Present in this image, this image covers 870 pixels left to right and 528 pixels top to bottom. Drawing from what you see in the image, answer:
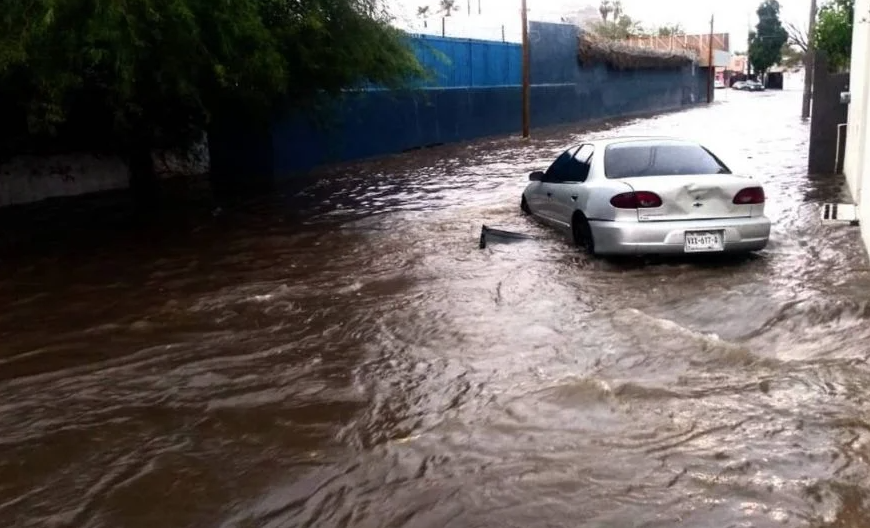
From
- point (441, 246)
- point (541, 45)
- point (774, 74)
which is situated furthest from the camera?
point (774, 74)

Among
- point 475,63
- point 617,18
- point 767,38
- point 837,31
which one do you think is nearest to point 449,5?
point 617,18

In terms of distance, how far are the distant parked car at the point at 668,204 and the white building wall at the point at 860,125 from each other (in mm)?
1424

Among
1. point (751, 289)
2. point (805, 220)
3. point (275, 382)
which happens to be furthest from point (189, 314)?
point (805, 220)

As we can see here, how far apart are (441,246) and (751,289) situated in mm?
4017

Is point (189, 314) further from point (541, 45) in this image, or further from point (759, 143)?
point (541, 45)

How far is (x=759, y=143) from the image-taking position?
26.0 m

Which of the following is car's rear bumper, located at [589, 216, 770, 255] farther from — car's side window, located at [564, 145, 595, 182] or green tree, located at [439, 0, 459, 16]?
green tree, located at [439, 0, 459, 16]

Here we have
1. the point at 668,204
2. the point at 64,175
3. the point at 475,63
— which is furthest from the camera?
the point at 475,63

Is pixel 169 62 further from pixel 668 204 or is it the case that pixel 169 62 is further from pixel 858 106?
pixel 858 106

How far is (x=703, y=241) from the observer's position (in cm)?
897

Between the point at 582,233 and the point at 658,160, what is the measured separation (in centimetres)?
115

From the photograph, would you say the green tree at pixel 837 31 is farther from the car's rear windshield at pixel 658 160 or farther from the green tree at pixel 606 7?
the green tree at pixel 606 7

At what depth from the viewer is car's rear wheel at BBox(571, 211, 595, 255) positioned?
9.62 meters

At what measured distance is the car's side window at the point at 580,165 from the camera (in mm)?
9930
